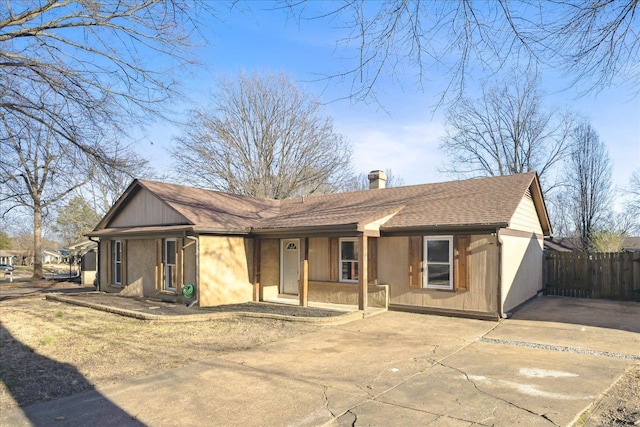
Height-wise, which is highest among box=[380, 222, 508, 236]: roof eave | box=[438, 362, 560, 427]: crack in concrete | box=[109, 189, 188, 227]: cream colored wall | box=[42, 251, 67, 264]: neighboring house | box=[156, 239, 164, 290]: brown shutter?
box=[109, 189, 188, 227]: cream colored wall

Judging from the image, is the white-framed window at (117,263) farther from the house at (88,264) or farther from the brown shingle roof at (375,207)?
the house at (88,264)

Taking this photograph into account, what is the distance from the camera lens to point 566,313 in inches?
486

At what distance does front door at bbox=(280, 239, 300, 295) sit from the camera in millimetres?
15609

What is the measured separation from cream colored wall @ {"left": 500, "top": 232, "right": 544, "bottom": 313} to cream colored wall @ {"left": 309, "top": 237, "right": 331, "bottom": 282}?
5451mm

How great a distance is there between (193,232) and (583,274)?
1435 centimetres

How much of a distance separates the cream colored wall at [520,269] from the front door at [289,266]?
23.1 ft

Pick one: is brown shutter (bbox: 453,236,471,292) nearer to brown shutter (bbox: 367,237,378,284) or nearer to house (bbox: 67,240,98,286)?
brown shutter (bbox: 367,237,378,284)

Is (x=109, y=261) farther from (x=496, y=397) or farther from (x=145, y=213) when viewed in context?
(x=496, y=397)

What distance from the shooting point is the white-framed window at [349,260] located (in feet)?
45.4

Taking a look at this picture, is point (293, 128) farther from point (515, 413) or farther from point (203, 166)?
point (515, 413)

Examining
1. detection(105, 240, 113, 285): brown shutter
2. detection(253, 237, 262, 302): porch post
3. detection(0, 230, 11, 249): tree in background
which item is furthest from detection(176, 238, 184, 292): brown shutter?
detection(0, 230, 11, 249): tree in background

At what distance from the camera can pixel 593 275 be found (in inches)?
628

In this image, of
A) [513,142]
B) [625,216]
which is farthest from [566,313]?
[625,216]

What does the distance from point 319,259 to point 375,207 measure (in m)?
2.61
